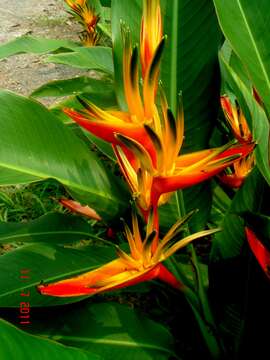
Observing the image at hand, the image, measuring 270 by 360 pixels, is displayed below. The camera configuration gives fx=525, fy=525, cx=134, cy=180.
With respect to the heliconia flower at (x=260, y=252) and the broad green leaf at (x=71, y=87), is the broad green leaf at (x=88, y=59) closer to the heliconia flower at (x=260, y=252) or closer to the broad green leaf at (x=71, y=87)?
the broad green leaf at (x=71, y=87)

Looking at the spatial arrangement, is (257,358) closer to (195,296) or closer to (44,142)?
(195,296)

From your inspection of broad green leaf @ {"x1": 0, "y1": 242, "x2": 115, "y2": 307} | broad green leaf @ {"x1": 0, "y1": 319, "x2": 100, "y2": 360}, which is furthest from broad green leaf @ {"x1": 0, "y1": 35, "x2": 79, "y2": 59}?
broad green leaf @ {"x1": 0, "y1": 319, "x2": 100, "y2": 360}

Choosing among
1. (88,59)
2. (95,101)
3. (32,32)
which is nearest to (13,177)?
(95,101)

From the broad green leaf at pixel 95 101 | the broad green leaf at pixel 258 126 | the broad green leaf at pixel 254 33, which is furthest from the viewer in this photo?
the broad green leaf at pixel 95 101

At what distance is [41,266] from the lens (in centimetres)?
103

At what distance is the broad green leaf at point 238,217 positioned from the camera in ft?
3.18

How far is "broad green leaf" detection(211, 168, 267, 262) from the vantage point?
97cm

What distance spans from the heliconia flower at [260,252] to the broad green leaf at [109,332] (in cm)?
33

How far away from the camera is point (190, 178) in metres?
0.72

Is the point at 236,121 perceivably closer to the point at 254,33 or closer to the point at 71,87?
the point at 254,33

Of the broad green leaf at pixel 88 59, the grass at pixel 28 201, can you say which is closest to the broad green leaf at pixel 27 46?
the broad green leaf at pixel 88 59

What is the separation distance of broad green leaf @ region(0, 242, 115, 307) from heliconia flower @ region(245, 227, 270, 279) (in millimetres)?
356

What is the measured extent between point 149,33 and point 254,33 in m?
Answer: 0.32

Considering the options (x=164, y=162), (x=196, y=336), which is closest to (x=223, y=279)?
(x=196, y=336)
